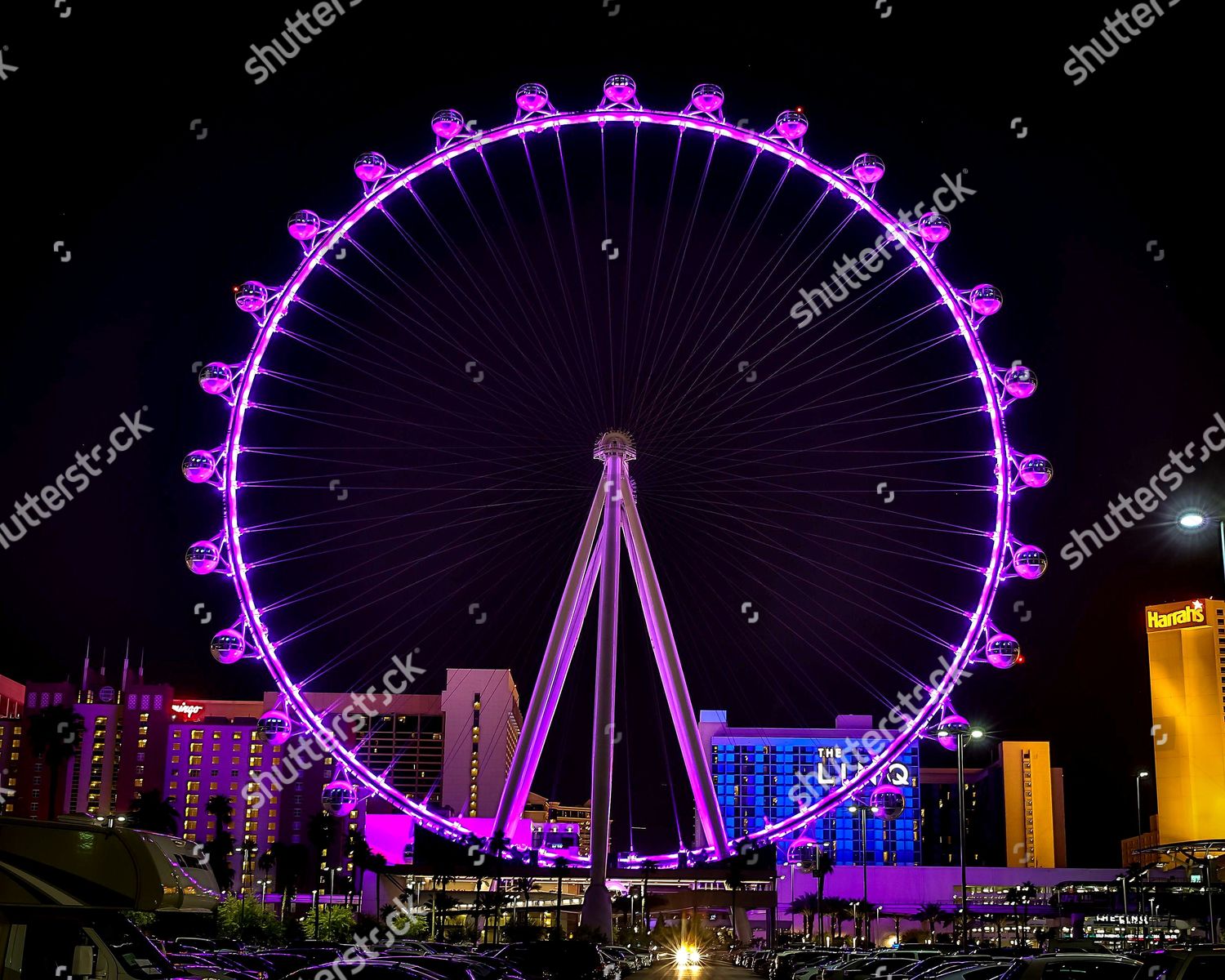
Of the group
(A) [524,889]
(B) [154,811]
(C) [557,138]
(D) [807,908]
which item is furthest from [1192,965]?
(D) [807,908]

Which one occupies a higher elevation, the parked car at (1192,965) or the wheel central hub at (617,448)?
the wheel central hub at (617,448)

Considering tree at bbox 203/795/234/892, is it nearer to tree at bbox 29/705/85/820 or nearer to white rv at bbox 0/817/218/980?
tree at bbox 29/705/85/820

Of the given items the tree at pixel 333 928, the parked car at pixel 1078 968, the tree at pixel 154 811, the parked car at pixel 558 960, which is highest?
the tree at pixel 154 811

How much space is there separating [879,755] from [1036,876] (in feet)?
362

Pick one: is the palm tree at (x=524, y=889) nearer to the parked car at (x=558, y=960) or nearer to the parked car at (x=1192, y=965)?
the parked car at (x=558, y=960)

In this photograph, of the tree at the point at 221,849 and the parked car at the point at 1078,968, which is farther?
the tree at the point at 221,849

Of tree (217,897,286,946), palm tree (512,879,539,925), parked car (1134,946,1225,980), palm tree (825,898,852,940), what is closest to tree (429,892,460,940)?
palm tree (512,879,539,925)

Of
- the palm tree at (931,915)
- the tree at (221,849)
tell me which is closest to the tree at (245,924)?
the tree at (221,849)

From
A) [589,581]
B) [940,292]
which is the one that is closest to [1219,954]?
[940,292]

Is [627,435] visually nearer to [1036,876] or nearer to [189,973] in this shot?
[189,973]

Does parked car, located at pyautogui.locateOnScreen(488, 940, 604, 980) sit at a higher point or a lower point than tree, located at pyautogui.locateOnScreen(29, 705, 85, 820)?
lower

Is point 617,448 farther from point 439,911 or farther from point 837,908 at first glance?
point 837,908

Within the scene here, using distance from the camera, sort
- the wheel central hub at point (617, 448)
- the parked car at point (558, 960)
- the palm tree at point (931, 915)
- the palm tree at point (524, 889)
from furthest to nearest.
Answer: the palm tree at point (931, 915) < the palm tree at point (524, 889) < the wheel central hub at point (617, 448) < the parked car at point (558, 960)

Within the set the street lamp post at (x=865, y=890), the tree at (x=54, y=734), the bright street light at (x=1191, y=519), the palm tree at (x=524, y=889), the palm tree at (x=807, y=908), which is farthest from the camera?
the palm tree at (x=807, y=908)
